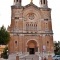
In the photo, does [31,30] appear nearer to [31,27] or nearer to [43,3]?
[31,27]

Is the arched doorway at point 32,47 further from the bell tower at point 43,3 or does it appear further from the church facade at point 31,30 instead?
the bell tower at point 43,3

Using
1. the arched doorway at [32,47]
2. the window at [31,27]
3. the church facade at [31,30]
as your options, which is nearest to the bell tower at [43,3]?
the church facade at [31,30]

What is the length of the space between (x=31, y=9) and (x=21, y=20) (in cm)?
371

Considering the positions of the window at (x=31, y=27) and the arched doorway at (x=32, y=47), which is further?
the arched doorway at (x=32, y=47)

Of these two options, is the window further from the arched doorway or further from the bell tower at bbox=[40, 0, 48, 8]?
the bell tower at bbox=[40, 0, 48, 8]

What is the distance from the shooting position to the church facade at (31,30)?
57394 millimetres

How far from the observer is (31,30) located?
191ft

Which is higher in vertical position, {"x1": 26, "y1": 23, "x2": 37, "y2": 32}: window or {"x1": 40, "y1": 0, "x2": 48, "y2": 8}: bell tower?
{"x1": 40, "y1": 0, "x2": 48, "y2": 8}: bell tower

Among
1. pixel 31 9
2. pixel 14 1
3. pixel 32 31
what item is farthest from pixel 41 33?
pixel 14 1

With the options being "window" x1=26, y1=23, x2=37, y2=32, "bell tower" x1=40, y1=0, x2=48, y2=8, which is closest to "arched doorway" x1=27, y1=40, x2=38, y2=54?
"window" x1=26, y1=23, x2=37, y2=32

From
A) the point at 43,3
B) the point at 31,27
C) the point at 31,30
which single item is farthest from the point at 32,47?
the point at 43,3

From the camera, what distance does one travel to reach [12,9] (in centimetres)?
5897

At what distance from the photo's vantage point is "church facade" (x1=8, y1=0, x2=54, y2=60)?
57394mm

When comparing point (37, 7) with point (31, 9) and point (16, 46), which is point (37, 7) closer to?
point (31, 9)
